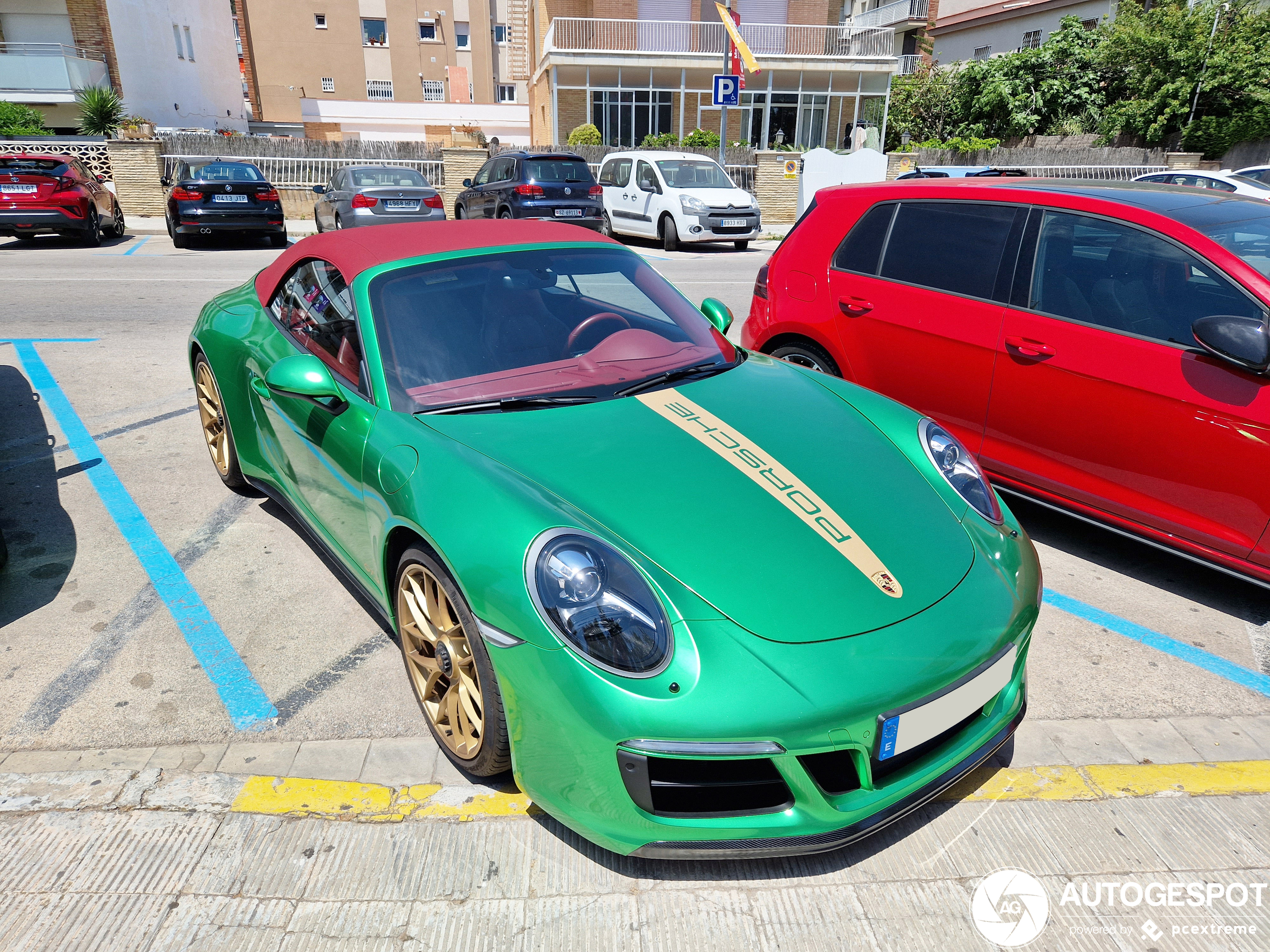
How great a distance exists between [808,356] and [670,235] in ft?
A: 37.8

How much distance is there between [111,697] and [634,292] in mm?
2533

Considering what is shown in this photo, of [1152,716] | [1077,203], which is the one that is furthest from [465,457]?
[1077,203]

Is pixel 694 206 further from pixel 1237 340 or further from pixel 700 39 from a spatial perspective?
pixel 700 39

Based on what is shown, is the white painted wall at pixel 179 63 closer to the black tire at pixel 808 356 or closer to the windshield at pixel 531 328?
the black tire at pixel 808 356

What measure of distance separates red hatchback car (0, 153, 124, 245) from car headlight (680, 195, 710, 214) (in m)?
10.2

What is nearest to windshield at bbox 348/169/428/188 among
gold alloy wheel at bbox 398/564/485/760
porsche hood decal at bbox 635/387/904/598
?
porsche hood decal at bbox 635/387/904/598

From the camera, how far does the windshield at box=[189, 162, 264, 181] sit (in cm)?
1512

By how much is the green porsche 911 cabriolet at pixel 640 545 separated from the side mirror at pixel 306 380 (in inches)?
0.4

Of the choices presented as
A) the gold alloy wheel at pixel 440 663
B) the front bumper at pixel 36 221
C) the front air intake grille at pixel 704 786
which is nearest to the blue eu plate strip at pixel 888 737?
the front air intake grille at pixel 704 786

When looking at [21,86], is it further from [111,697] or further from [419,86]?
[111,697]

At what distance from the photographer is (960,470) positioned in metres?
2.96

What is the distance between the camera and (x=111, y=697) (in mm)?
3094

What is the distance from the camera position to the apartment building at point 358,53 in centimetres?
5094

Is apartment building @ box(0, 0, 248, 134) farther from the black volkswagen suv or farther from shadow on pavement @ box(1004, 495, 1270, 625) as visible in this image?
shadow on pavement @ box(1004, 495, 1270, 625)
